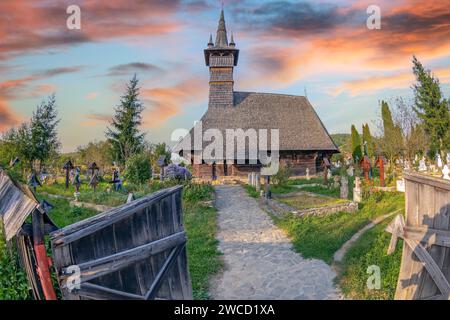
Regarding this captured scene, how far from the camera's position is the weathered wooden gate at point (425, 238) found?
4453 millimetres

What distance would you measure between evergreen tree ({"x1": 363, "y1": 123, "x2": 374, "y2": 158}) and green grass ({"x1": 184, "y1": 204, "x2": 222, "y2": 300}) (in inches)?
1081

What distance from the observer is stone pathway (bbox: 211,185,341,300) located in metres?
6.02

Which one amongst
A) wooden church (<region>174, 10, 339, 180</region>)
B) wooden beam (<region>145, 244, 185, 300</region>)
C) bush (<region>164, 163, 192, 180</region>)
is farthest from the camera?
wooden church (<region>174, 10, 339, 180</region>)

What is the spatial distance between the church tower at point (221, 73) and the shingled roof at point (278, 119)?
0.92 metres

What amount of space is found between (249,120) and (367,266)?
70.0 feet

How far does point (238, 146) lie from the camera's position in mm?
25016

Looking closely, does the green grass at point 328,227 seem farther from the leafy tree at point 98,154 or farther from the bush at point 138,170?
the leafy tree at point 98,154

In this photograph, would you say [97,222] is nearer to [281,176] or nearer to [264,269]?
[264,269]

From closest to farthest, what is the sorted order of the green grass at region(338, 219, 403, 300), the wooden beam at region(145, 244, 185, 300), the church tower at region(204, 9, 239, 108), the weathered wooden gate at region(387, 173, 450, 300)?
the wooden beam at region(145, 244, 185, 300) < the weathered wooden gate at region(387, 173, 450, 300) < the green grass at region(338, 219, 403, 300) < the church tower at region(204, 9, 239, 108)

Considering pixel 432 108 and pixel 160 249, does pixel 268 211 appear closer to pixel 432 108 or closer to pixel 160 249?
pixel 160 249

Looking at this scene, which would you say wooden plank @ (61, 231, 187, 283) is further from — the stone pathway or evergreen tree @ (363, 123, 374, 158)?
evergreen tree @ (363, 123, 374, 158)

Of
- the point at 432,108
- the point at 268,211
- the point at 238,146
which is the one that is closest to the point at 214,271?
the point at 268,211

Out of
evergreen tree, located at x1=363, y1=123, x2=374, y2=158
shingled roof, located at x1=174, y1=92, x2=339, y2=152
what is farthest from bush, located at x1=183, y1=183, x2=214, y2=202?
evergreen tree, located at x1=363, y1=123, x2=374, y2=158

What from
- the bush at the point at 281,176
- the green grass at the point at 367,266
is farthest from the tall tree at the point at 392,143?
the green grass at the point at 367,266
